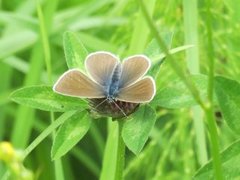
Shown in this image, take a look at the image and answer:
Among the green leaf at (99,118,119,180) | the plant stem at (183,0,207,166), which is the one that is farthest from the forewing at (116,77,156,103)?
the plant stem at (183,0,207,166)

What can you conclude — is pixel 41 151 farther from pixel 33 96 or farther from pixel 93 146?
pixel 33 96

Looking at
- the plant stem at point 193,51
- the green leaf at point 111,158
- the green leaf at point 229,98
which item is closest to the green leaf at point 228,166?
the green leaf at point 229,98

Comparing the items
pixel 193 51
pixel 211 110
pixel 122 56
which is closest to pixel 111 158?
pixel 193 51

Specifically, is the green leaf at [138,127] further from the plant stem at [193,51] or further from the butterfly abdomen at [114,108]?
the plant stem at [193,51]

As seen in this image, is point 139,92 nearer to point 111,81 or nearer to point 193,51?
point 111,81

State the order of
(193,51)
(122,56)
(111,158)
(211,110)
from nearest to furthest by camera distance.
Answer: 1. (211,110)
2. (111,158)
3. (193,51)
4. (122,56)
